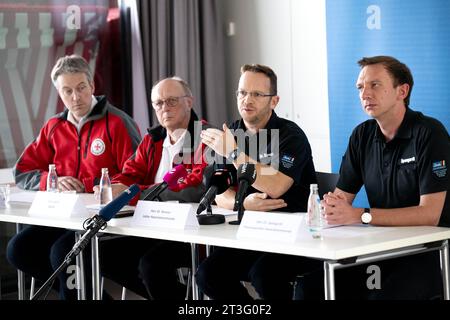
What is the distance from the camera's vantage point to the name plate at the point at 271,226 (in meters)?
2.68

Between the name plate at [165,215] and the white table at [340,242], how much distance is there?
0.14ft

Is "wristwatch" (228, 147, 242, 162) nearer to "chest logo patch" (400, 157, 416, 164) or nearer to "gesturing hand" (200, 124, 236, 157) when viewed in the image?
"gesturing hand" (200, 124, 236, 157)

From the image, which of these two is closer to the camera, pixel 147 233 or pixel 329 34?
pixel 147 233

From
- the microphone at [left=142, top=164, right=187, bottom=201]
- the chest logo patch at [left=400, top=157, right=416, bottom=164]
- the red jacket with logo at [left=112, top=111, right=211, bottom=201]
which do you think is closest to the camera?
the chest logo patch at [left=400, top=157, right=416, bottom=164]

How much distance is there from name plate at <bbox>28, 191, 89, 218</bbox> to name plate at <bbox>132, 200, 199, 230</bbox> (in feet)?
1.25

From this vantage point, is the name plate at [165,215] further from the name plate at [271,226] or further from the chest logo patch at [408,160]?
the chest logo patch at [408,160]

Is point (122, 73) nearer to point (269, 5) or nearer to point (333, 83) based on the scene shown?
point (269, 5)

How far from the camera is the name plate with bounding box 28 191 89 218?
349 centimetres

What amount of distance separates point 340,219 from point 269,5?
284 cm

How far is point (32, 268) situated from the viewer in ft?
13.4

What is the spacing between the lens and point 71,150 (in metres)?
4.37

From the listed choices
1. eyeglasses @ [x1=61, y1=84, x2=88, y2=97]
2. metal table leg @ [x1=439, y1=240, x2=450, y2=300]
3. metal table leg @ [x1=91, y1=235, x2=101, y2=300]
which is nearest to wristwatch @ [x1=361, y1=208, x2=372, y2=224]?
metal table leg @ [x1=439, y1=240, x2=450, y2=300]

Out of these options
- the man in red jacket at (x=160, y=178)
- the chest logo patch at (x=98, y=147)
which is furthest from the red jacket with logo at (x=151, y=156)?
the chest logo patch at (x=98, y=147)
